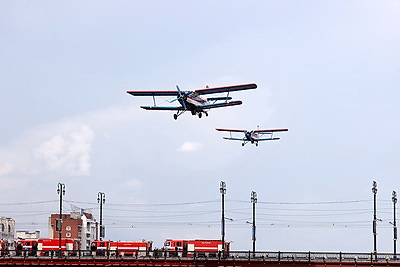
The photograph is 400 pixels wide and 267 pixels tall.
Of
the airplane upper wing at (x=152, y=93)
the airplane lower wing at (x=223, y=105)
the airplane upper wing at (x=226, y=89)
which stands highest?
the airplane upper wing at (x=152, y=93)

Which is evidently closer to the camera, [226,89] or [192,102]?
[192,102]

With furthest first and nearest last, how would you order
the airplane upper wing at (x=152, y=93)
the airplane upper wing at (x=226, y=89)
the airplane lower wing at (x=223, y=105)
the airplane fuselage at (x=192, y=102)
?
the airplane upper wing at (x=152, y=93) < the airplane upper wing at (x=226, y=89) < the airplane lower wing at (x=223, y=105) < the airplane fuselage at (x=192, y=102)

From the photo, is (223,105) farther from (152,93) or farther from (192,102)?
(152,93)

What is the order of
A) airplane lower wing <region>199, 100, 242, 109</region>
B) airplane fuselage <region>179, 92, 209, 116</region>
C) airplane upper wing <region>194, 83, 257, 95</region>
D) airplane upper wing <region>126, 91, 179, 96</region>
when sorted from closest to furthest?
1. airplane fuselage <region>179, 92, 209, 116</region>
2. airplane lower wing <region>199, 100, 242, 109</region>
3. airplane upper wing <region>194, 83, 257, 95</region>
4. airplane upper wing <region>126, 91, 179, 96</region>

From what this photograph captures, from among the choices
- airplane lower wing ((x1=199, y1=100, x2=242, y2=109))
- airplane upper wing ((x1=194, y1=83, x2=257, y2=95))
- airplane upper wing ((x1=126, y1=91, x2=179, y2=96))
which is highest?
airplane upper wing ((x1=126, y1=91, x2=179, y2=96))

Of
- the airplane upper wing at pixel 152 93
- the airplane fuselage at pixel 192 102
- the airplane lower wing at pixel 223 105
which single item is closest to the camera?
the airplane fuselage at pixel 192 102

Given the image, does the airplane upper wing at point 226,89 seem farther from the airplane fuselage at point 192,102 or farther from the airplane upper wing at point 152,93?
the airplane upper wing at point 152,93

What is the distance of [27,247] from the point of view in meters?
130

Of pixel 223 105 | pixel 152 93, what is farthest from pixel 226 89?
pixel 152 93

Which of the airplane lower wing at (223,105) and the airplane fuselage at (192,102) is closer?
the airplane fuselage at (192,102)

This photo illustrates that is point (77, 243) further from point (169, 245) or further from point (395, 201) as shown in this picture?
point (395, 201)

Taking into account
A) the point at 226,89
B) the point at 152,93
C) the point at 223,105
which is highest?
the point at 152,93

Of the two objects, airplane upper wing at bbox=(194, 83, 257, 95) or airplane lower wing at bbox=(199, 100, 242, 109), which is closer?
airplane lower wing at bbox=(199, 100, 242, 109)

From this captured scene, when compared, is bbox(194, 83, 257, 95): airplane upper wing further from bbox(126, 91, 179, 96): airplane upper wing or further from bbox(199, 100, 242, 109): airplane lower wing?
bbox(126, 91, 179, 96): airplane upper wing
